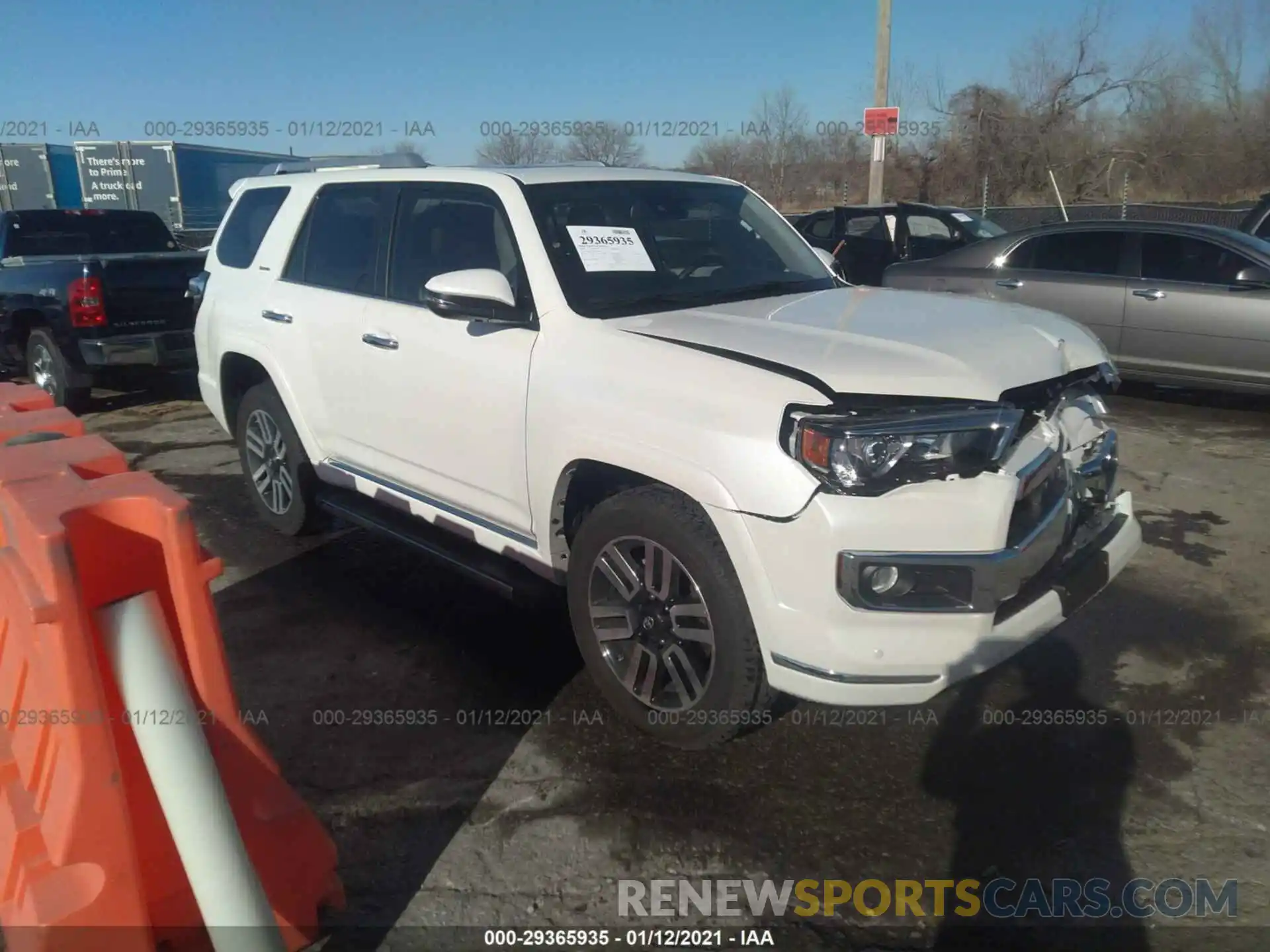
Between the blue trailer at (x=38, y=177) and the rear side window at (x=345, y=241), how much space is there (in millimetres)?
21904

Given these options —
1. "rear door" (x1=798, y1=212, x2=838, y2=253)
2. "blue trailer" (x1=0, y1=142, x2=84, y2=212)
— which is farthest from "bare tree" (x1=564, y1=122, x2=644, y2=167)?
"blue trailer" (x1=0, y1=142, x2=84, y2=212)

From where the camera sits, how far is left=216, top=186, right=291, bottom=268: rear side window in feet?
17.3

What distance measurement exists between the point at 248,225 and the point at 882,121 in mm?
11210

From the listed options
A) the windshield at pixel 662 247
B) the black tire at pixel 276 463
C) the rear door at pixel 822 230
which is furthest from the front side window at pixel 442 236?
the rear door at pixel 822 230

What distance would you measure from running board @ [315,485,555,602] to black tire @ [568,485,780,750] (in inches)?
12.5

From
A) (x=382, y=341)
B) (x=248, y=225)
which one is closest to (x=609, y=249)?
(x=382, y=341)

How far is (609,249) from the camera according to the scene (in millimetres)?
3824

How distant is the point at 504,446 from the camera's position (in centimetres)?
362

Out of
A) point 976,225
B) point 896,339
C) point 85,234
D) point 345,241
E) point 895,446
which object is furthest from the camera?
point 976,225

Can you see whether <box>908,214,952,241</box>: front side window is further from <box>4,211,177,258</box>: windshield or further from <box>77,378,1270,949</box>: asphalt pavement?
<box>4,211,177,258</box>: windshield

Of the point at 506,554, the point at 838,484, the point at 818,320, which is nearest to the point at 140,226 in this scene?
the point at 506,554

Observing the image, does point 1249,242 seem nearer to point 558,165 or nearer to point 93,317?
point 558,165

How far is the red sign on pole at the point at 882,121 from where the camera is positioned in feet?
46.7

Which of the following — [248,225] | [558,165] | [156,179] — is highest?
[156,179]
